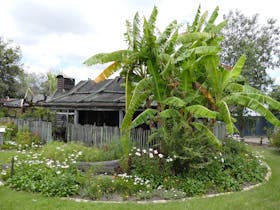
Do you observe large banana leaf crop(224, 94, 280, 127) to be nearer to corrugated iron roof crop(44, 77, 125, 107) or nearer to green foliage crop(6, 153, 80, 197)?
green foliage crop(6, 153, 80, 197)

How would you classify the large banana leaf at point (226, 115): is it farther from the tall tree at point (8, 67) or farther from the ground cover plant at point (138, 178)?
the tall tree at point (8, 67)

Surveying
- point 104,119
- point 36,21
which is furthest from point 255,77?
point 36,21

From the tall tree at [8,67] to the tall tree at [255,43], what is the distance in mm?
21308

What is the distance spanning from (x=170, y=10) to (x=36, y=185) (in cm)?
765

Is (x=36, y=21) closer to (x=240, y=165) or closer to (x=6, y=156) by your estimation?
(x=6, y=156)

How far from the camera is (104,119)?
16188 mm

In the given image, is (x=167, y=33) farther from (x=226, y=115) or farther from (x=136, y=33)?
(x=226, y=115)

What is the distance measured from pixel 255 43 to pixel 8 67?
24.1 meters

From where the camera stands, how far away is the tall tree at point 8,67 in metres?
26.7

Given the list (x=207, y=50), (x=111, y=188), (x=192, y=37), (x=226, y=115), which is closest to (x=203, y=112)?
(x=226, y=115)

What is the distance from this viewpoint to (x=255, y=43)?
60.9 ft

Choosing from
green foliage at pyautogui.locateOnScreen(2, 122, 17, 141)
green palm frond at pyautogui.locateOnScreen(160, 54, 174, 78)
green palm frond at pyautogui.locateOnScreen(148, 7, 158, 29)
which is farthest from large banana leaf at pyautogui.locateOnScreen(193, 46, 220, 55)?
green foliage at pyautogui.locateOnScreen(2, 122, 17, 141)

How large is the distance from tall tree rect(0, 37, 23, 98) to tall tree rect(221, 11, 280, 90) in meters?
21.3

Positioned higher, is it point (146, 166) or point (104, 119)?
point (104, 119)
